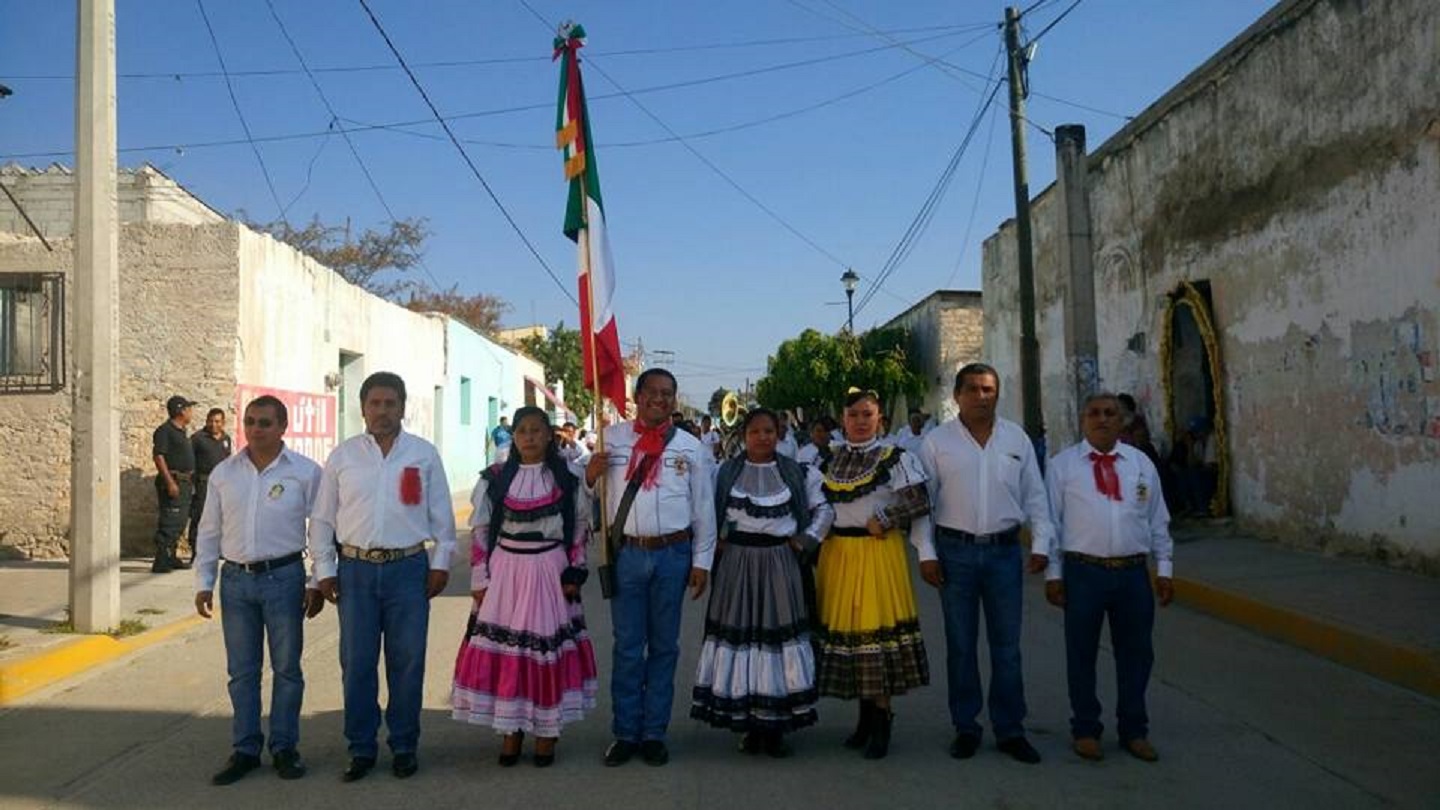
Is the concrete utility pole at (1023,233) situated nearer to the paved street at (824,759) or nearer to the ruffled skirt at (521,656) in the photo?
the paved street at (824,759)

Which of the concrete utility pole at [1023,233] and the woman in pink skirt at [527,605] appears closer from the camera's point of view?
the woman in pink skirt at [527,605]

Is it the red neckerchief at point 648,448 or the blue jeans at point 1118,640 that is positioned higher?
the red neckerchief at point 648,448

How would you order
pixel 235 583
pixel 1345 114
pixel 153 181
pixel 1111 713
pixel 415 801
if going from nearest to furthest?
pixel 415 801 < pixel 235 583 < pixel 1111 713 < pixel 1345 114 < pixel 153 181

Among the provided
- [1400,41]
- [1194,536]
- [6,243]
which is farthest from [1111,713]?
[6,243]

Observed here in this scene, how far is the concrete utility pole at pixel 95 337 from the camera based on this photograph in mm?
8594

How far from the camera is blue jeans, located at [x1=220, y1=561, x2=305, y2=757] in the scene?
5.27 metres

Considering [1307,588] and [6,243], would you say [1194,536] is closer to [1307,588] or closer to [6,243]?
[1307,588]

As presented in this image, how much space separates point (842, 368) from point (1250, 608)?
2421 centimetres

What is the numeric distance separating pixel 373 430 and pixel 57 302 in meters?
9.63

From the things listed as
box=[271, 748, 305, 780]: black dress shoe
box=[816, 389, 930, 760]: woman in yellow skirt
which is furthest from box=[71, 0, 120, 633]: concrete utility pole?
box=[816, 389, 930, 760]: woman in yellow skirt

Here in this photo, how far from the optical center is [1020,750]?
5383 millimetres

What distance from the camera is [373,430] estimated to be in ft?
17.5

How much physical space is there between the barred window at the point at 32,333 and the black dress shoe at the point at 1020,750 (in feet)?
38.4

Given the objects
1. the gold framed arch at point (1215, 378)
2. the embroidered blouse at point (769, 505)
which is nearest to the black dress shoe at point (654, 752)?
the embroidered blouse at point (769, 505)
